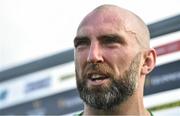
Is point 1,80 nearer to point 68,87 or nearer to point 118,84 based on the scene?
point 68,87

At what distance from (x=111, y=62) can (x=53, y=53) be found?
1033mm

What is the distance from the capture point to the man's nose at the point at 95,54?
1.43 m

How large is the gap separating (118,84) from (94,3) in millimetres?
948

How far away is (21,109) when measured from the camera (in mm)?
2619

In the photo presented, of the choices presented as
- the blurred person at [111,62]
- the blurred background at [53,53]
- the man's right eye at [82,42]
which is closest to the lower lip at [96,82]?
the blurred person at [111,62]

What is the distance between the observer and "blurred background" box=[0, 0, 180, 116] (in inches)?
85.0

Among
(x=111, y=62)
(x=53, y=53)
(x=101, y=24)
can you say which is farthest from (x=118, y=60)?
(x=53, y=53)

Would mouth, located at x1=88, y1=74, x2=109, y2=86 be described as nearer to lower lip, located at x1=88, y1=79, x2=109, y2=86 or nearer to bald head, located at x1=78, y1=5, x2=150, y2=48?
lower lip, located at x1=88, y1=79, x2=109, y2=86

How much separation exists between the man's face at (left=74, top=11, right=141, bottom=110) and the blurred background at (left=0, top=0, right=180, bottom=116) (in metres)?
0.66

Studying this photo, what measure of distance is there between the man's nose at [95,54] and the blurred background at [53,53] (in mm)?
739

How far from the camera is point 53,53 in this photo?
2467 millimetres

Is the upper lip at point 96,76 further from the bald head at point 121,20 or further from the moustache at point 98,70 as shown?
the bald head at point 121,20

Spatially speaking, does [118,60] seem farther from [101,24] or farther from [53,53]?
[53,53]

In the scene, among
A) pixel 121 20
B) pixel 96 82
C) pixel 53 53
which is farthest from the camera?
pixel 53 53
